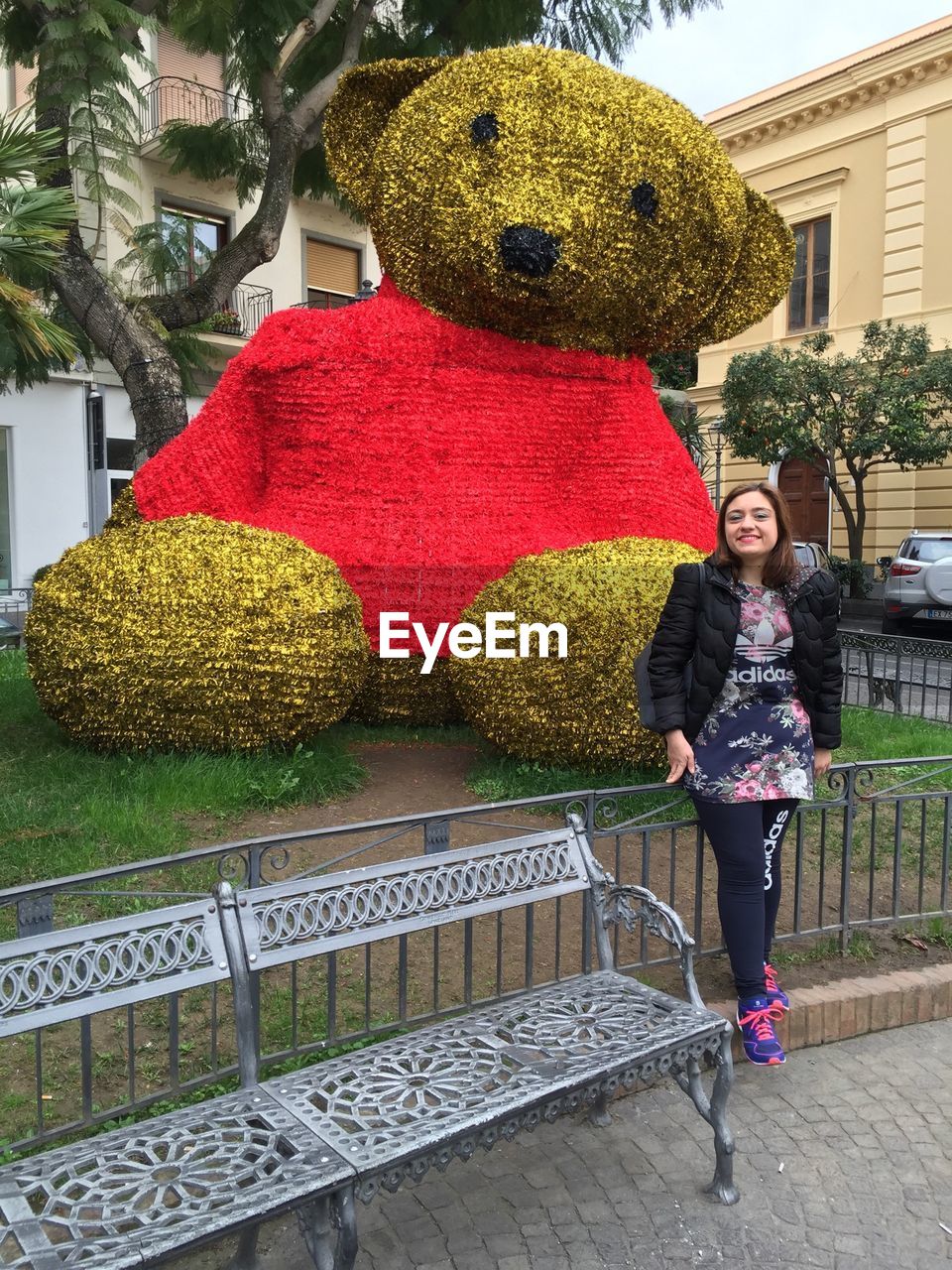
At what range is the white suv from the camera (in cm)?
1325

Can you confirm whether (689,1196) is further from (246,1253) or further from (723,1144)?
(246,1253)

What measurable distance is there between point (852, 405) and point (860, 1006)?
1460 cm

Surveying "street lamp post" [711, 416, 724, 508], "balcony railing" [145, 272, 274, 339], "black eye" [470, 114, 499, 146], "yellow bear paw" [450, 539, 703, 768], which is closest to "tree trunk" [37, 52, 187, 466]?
"black eye" [470, 114, 499, 146]

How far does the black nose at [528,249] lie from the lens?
4582 mm

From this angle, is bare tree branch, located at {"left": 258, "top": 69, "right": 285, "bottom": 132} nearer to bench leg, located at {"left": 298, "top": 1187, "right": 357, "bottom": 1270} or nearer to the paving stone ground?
the paving stone ground

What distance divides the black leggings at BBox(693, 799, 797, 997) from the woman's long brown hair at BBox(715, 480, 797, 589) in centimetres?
61

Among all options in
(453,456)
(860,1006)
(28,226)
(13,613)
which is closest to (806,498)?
(13,613)

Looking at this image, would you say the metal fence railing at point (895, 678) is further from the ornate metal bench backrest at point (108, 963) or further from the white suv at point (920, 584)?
the ornate metal bench backrest at point (108, 963)

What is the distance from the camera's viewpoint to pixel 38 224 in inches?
202

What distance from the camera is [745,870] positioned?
9.64 feet

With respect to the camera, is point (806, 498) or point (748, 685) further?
point (806, 498)

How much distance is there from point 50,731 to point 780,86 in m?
19.2

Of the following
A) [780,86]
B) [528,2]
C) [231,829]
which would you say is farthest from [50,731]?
[780,86]

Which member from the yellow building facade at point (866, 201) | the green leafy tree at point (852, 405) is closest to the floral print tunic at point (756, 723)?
the green leafy tree at point (852, 405)
